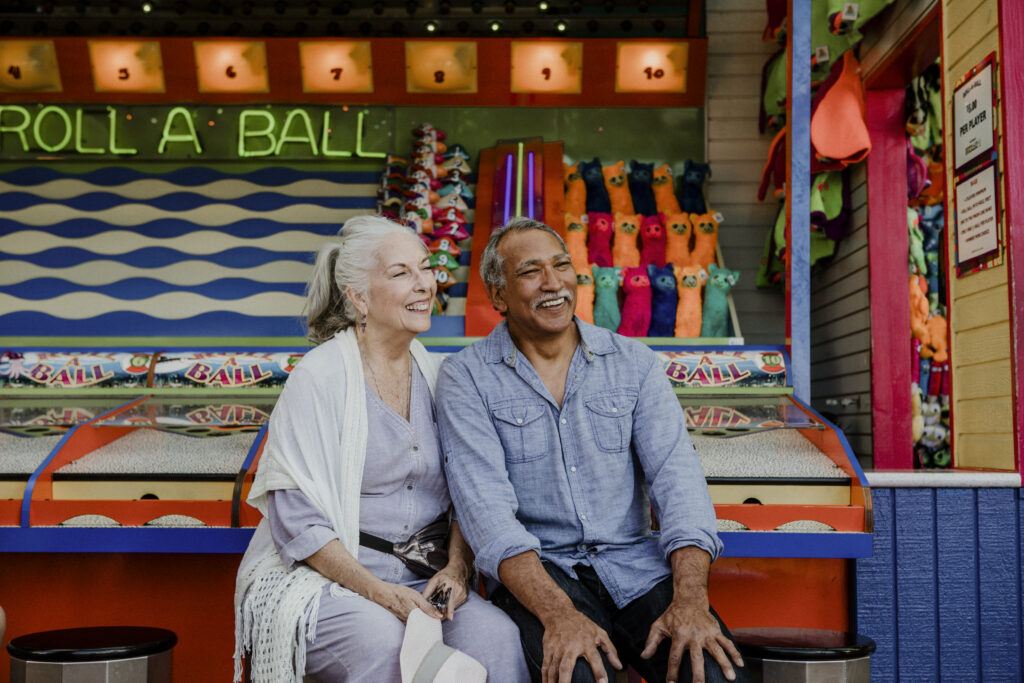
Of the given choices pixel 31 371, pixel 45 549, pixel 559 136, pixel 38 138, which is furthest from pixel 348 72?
pixel 45 549

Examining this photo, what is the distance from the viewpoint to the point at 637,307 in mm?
4254

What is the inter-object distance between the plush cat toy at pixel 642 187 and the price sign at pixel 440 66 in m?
1.21

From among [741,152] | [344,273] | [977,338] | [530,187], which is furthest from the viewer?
[741,152]

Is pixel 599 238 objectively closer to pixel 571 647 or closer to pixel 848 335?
pixel 848 335

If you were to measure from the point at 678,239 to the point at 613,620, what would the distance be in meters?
3.00

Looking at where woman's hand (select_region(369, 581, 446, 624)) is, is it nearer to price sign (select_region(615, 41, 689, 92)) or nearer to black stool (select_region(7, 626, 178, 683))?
black stool (select_region(7, 626, 178, 683))

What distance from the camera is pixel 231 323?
4.44 m

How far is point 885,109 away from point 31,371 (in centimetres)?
412

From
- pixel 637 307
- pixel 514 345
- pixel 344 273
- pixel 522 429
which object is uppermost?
pixel 637 307

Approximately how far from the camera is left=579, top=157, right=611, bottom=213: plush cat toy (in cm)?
507

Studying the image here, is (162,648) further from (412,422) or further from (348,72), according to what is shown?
(348,72)

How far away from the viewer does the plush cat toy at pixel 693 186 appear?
5.11 m

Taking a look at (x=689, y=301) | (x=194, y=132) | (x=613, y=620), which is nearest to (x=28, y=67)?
(x=194, y=132)

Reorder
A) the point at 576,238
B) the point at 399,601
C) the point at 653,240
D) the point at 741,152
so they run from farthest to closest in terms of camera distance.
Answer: the point at 741,152 → the point at 653,240 → the point at 576,238 → the point at 399,601
